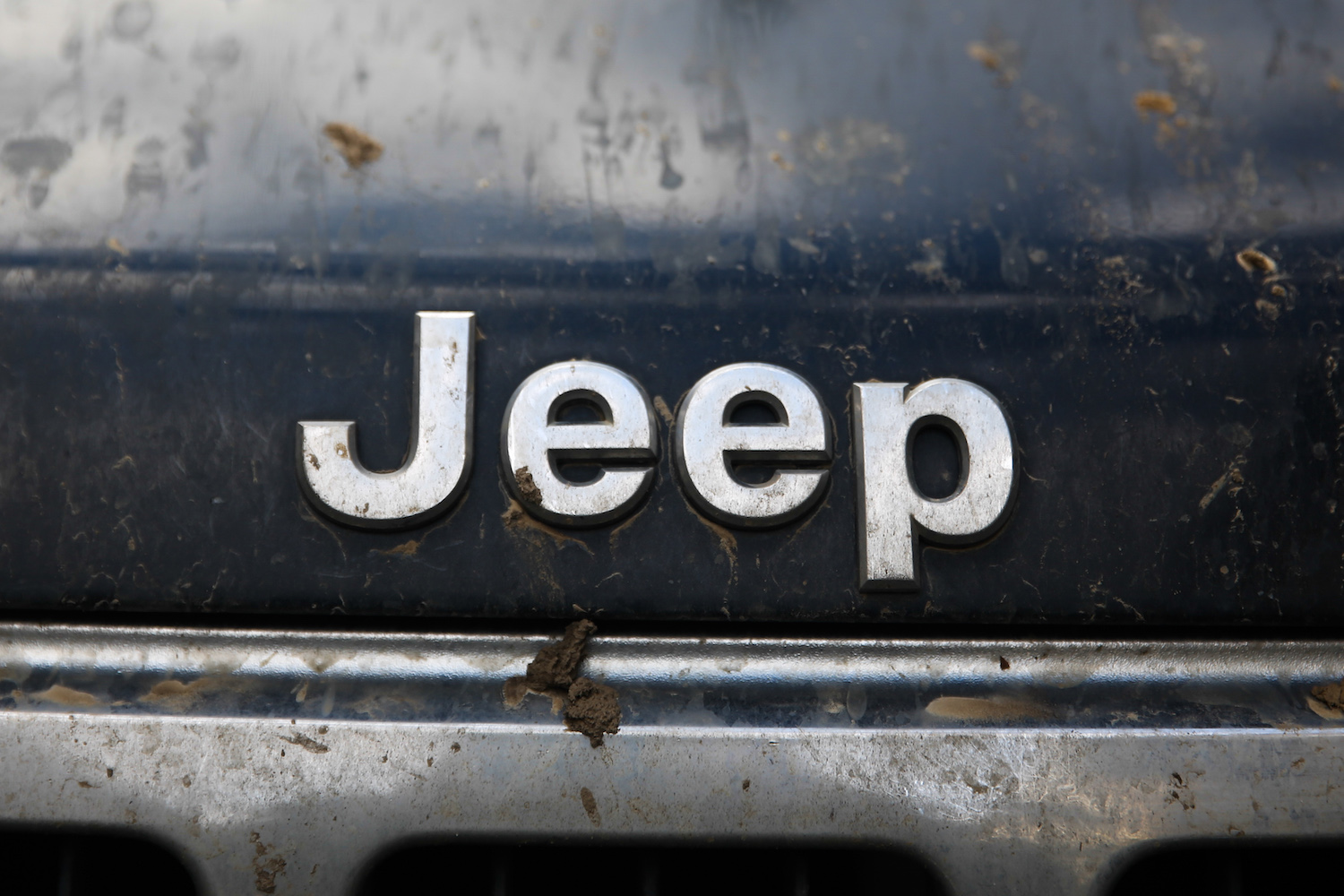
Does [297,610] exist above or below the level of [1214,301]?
below

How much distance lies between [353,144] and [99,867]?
2.19 feet

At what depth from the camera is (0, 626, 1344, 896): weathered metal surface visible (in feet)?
2.15

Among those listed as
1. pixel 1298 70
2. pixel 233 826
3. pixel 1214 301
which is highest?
pixel 1298 70

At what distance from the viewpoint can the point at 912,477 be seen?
72 cm

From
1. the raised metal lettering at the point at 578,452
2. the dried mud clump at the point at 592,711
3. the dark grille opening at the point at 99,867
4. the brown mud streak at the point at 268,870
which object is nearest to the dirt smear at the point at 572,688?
the dried mud clump at the point at 592,711

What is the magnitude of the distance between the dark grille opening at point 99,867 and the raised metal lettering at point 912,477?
65cm

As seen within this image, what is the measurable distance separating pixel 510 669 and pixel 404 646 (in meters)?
0.10

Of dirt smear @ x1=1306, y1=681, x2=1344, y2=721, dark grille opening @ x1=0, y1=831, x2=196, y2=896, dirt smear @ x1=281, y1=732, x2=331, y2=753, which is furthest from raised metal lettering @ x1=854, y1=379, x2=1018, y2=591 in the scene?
dark grille opening @ x1=0, y1=831, x2=196, y2=896

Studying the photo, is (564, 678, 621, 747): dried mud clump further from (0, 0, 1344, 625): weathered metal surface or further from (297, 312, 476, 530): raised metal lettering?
(297, 312, 476, 530): raised metal lettering

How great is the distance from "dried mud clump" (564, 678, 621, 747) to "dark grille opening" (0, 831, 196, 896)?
0.36 m

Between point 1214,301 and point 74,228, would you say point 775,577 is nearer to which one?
point 1214,301

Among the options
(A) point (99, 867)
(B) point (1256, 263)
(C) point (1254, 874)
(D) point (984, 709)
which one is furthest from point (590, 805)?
(B) point (1256, 263)

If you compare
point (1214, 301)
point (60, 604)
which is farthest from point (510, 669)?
point (1214, 301)

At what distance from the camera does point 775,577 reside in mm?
718
